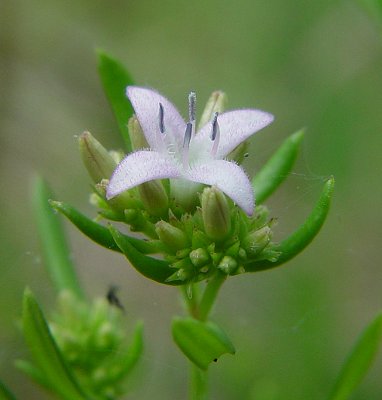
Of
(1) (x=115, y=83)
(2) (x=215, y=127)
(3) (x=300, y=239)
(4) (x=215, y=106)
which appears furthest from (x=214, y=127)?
(1) (x=115, y=83)

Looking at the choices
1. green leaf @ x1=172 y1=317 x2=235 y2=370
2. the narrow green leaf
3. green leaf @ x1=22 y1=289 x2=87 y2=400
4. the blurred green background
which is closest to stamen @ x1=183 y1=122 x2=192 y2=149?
green leaf @ x1=172 y1=317 x2=235 y2=370

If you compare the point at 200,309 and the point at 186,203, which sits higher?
the point at 186,203

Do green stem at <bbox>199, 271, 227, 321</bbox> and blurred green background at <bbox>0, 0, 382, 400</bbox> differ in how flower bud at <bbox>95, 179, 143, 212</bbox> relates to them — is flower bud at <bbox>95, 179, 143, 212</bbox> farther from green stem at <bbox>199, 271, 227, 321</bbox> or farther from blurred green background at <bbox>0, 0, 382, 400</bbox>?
blurred green background at <bbox>0, 0, 382, 400</bbox>

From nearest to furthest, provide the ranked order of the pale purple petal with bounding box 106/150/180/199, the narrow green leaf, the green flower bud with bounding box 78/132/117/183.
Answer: the pale purple petal with bounding box 106/150/180/199
the green flower bud with bounding box 78/132/117/183
the narrow green leaf

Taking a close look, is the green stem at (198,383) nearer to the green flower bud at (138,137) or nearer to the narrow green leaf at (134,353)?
the narrow green leaf at (134,353)

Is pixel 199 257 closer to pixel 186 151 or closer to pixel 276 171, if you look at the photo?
pixel 186 151

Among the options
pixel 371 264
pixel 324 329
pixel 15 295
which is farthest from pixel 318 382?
pixel 15 295
